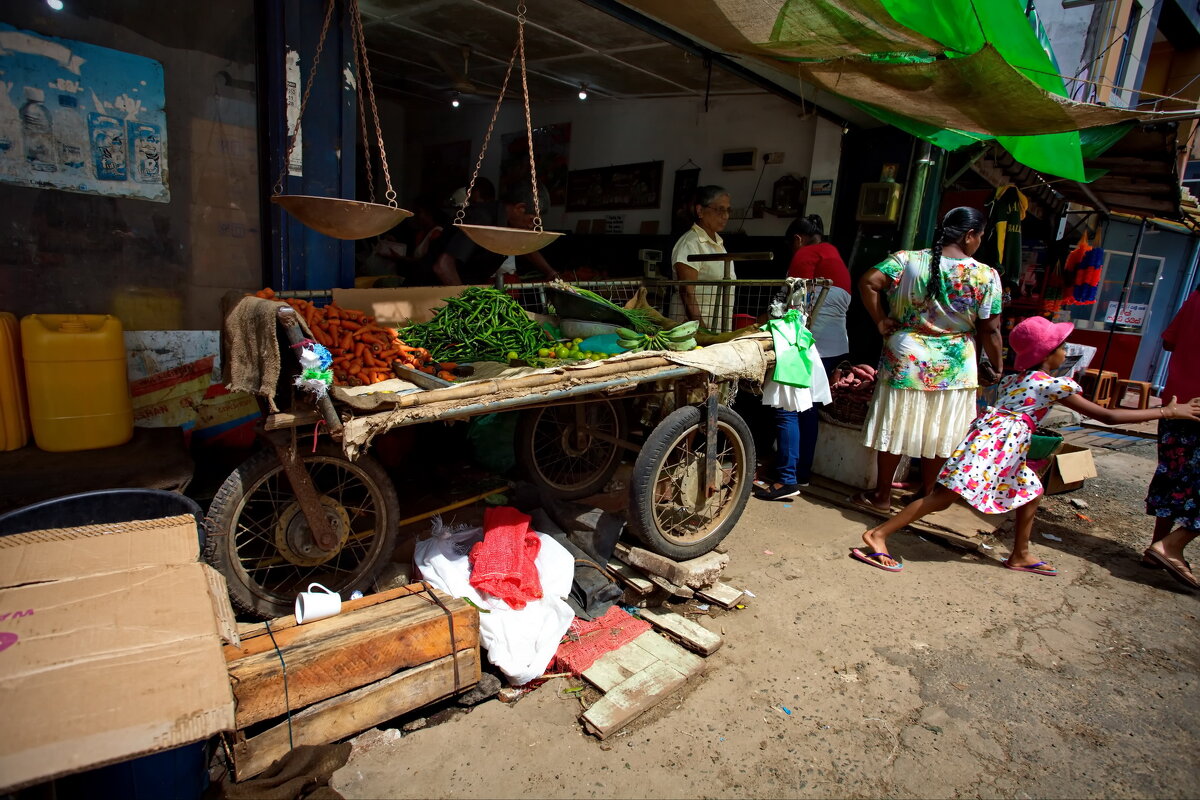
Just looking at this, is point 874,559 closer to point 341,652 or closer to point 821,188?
point 341,652

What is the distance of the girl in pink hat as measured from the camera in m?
3.71

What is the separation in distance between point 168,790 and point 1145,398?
41.2 feet

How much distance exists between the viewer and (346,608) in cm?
250

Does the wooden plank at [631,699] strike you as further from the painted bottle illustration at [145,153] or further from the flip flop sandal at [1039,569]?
the painted bottle illustration at [145,153]

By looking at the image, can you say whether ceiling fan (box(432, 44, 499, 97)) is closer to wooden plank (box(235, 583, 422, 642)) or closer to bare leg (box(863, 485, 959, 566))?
wooden plank (box(235, 583, 422, 642))

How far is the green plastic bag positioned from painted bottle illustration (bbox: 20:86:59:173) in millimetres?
4034

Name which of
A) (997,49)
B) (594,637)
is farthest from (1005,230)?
(594,637)

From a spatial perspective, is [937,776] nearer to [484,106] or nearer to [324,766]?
[324,766]

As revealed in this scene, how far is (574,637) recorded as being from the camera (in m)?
2.92

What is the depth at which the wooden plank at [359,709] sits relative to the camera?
6.64ft

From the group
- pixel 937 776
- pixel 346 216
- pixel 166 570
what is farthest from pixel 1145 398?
pixel 166 570

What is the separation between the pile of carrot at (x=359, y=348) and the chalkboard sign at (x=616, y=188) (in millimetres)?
6136

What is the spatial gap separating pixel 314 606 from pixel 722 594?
2.06 metres

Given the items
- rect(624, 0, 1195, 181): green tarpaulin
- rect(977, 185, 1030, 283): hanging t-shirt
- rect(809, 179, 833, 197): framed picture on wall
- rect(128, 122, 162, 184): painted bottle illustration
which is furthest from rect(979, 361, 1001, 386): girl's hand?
rect(128, 122, 162, 184): painted bottle illustration
